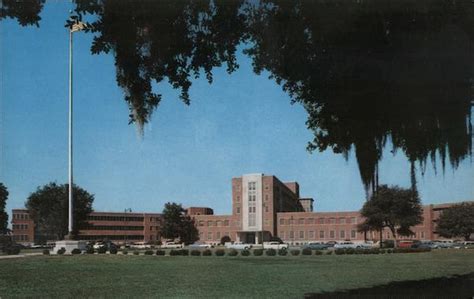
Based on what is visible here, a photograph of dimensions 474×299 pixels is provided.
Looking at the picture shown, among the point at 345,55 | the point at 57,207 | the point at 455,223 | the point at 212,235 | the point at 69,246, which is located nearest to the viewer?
the point at 345,55

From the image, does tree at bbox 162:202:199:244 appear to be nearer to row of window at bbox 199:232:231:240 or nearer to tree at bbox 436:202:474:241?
row of window at bbox 199:232:231:240

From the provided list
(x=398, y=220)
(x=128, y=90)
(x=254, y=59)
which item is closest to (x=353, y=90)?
(x=254, y=59)

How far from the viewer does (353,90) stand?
9219 millimetres

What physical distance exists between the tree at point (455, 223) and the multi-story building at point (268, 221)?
955cm

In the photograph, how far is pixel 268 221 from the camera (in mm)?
119562

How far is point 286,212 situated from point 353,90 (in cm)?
11750

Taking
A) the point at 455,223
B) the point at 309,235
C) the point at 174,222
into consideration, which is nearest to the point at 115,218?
the point at 309,235

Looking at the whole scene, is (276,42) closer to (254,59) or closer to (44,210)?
(254,59)

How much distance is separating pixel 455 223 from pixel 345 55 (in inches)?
3886

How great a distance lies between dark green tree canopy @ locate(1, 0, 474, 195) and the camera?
26.7ft

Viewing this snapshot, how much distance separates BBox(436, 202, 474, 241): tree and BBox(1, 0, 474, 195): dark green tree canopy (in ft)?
299

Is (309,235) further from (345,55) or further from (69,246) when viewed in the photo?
(345,55)

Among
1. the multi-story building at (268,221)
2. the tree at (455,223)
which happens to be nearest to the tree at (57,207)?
the multi-story building at (268,221)

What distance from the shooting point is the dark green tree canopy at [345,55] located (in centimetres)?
813
